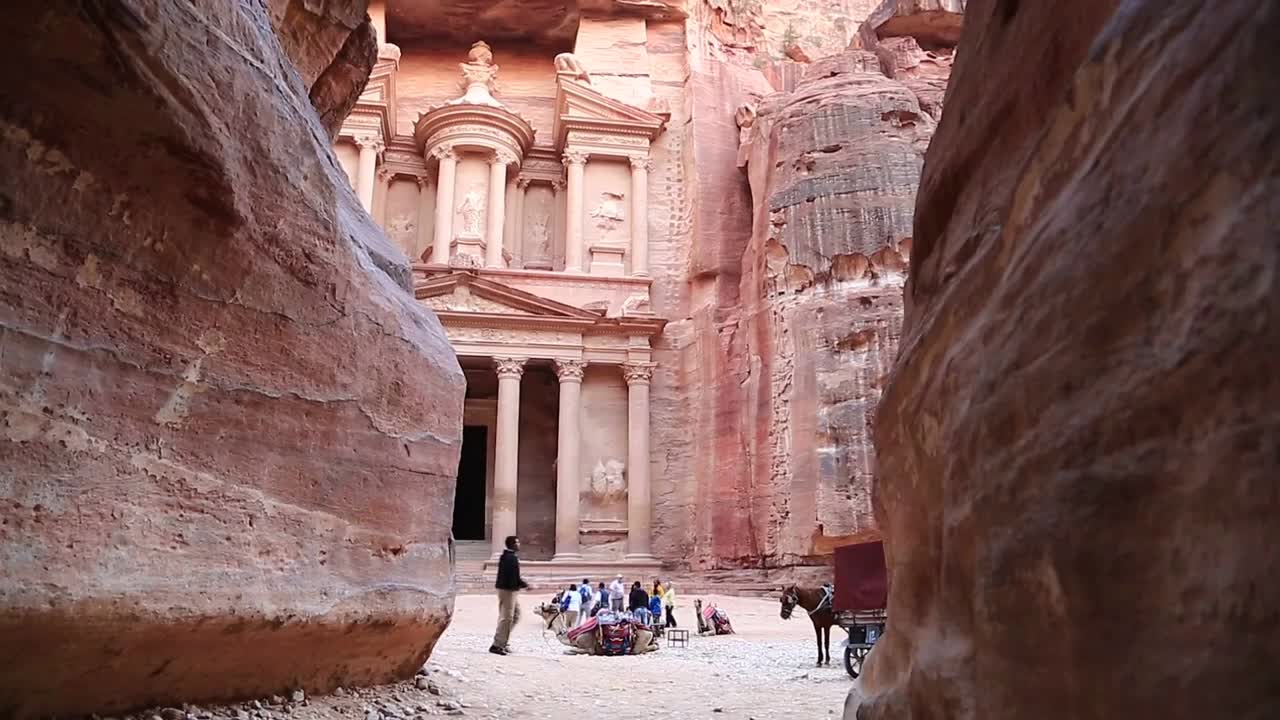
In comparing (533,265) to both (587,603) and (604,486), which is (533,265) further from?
(587,603)

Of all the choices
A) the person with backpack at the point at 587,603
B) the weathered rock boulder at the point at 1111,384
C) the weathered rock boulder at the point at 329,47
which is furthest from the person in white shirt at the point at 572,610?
the weathered rock boulder at the point at 1111,384

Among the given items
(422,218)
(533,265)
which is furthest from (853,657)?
(422,218)

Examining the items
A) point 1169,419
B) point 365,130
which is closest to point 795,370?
point 365,130

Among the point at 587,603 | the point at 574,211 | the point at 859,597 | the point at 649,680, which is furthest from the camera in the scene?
the point at 574,211

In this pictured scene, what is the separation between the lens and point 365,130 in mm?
26969

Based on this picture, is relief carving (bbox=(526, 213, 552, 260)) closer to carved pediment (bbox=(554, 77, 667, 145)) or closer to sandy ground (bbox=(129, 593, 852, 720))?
carved pediment (bbox=(554, 77, 667, 145))

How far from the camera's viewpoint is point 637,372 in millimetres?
24781

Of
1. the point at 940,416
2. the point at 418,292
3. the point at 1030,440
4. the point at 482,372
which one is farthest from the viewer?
the point at 482,372

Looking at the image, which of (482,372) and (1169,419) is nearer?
(1169,419)

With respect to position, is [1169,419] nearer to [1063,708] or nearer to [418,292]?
[1063,708]

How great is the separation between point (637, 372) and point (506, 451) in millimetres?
4118

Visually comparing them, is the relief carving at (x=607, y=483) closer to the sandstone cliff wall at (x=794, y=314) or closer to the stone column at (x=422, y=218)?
the sandstone cliff wall at (x=794, y=314)

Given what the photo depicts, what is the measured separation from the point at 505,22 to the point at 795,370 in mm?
17285

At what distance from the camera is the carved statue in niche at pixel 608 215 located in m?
27.1
